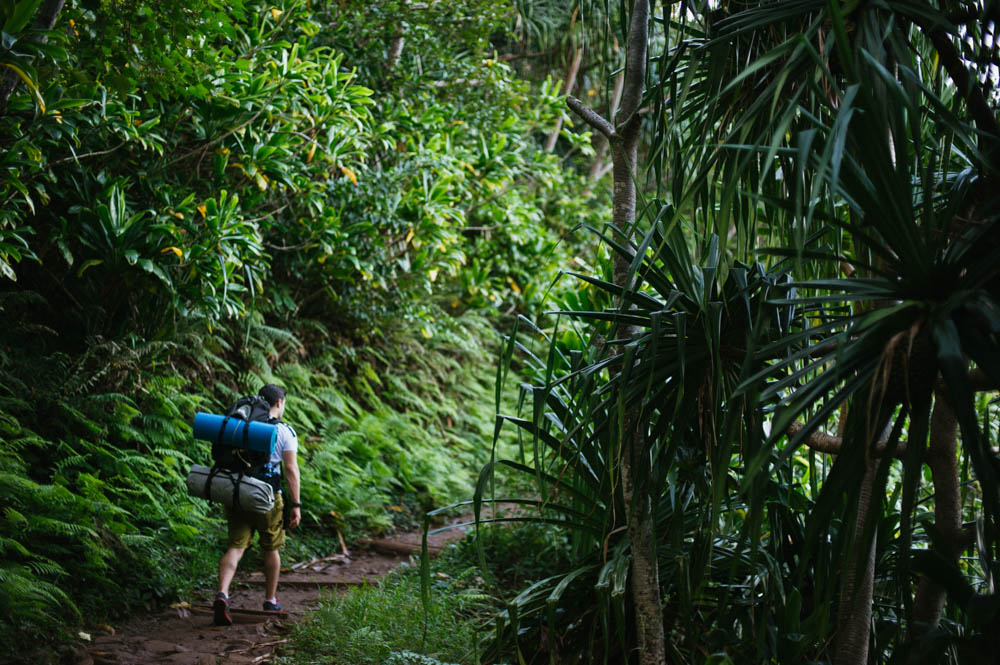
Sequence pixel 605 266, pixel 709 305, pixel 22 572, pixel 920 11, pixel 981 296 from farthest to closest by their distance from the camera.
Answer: pixel 605 266, pixel 22 572, pixel 709 305, pixel 920 11, pixel 981 296

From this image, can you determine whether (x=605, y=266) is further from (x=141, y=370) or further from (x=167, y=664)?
(x=141, y=370)

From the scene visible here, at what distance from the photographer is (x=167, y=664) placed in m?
3.63

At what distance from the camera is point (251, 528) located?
15.0 feet

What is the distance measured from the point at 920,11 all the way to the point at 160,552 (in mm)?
4724

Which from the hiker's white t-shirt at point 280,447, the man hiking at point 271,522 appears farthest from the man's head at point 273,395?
the hiker's white t-shirt at point 280,447

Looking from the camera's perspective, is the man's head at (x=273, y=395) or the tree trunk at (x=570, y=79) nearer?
the man's head at (x=273, y=395)

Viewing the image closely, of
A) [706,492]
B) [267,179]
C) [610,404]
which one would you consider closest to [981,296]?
[610,404]

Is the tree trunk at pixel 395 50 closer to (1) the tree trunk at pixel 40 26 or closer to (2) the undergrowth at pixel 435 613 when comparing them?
(2) the undergrowth at pixel 435 613

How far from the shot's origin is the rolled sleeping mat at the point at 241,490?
4395 mm

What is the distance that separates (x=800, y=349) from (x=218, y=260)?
411 cm

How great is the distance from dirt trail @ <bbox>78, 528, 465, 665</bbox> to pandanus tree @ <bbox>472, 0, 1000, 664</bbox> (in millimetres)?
1792

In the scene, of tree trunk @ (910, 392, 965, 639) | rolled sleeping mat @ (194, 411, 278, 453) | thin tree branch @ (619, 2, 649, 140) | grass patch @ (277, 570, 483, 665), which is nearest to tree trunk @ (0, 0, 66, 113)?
rolled sleeping mat @ (194, 411, 278, 453)

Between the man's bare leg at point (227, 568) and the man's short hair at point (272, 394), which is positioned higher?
the man's short hair at point (272, 394)

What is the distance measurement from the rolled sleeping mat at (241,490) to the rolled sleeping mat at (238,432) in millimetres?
216
